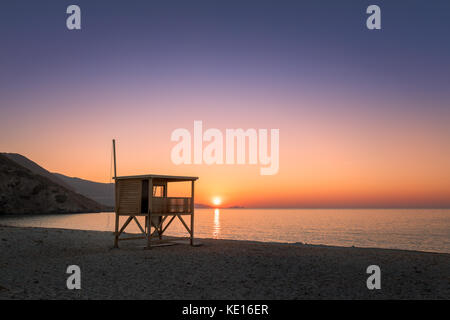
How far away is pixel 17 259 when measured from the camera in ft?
56.2

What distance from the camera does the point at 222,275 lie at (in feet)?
44.8

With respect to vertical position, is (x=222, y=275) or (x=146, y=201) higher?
(x=146, y=201)

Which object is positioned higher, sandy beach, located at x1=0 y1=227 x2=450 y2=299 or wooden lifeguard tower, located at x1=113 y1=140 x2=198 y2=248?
wooden lifeguard tower, located at x1=113 y1=140 x2=198 y2=248

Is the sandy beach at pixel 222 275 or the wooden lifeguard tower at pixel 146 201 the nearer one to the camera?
the sandy beach at pixel 222 275

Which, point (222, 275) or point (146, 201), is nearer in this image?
point (222, 275)

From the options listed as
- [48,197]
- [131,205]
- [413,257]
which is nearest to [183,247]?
[131,205]

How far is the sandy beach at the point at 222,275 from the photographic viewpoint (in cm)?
1130

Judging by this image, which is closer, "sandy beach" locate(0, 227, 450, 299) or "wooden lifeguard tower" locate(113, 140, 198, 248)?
"sandy beach" locate(0, 227, 450, 299)

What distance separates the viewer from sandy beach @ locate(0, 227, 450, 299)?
37.1 ft

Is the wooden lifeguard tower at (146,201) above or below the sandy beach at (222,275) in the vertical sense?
above

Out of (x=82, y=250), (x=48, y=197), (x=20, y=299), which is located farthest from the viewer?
(x=48, y=197)
